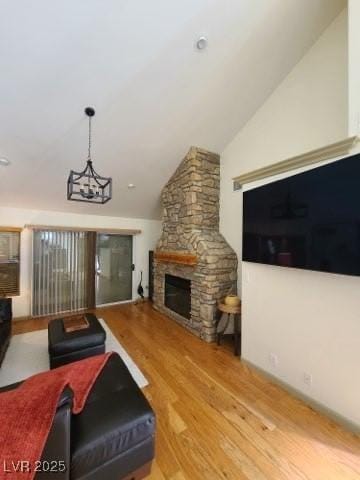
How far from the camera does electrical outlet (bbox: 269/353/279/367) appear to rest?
8.01 ft

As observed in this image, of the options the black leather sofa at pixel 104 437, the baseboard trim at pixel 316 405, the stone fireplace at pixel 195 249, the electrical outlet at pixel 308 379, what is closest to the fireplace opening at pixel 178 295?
the stone fireplace at pixel 195 249

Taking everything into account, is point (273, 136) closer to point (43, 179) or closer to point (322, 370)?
point (322, 370)

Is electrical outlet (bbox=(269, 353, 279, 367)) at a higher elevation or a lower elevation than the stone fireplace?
lower

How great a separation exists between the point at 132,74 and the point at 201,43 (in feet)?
2.73

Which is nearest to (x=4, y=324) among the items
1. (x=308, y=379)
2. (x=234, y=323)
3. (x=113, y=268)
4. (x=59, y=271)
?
(x=59, y=271)

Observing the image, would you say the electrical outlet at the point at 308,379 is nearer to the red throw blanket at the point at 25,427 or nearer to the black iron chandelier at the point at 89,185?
the red throw blanket at the point at 25,427

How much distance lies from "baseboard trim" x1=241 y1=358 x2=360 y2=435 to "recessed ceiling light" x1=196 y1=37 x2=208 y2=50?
12.3ft

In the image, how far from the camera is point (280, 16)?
2.44 m

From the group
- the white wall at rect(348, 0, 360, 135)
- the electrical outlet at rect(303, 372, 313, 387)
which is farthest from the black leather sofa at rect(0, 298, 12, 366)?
the white wall at rect(348, 0, 360, 135)

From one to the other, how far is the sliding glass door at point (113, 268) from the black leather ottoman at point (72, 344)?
244 centimetres

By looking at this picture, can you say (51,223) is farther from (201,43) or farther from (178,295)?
(201,43)

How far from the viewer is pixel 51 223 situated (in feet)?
15.1

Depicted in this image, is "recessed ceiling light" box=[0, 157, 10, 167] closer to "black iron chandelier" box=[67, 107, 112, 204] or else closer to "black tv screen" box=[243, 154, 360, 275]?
"black iron chandelier" box=[67, 107, 112, 204]

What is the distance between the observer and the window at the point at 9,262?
13.7 ft
